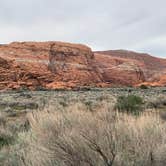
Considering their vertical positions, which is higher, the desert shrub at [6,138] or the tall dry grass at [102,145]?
the tall dry grass at [102,145]

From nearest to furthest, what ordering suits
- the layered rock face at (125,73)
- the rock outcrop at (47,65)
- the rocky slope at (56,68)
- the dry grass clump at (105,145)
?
the dry grass clump at (105,145)
the rock outcrop at (47,65)
the rocky slope at (56,68)
the layered rock face at (125,73)

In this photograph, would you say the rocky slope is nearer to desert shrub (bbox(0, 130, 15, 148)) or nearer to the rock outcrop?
the rock outcrop

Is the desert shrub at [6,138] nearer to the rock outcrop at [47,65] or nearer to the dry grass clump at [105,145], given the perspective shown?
the dry grass clump at [105,145]

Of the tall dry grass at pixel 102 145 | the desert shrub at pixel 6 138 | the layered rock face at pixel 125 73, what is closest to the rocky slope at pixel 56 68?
the layered rock face at pixel 125 73

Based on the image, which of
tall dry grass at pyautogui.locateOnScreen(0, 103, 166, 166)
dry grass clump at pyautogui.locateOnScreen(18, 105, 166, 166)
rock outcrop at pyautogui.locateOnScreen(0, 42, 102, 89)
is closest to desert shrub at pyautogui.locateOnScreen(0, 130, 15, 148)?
tall dry grass at pyautogui.locateOnScreen(0, 103, 166, 166)

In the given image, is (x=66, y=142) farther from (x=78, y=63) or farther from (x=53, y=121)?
(x=78, y=63)

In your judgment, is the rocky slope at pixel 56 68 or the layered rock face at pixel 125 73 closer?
the rocky slope at pixel 56 68

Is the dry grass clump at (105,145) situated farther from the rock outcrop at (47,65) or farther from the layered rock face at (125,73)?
the layered rock face at (125,73)

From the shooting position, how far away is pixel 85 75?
2739 inches

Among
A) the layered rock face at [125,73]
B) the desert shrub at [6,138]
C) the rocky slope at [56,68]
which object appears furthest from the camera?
the layered rock face at [125,73]

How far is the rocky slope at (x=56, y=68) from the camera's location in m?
61.2

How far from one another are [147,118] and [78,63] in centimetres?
6666

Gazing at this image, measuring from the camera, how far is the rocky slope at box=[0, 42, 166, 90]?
201ft

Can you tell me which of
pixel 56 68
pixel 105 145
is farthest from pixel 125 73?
pixel 105 145
